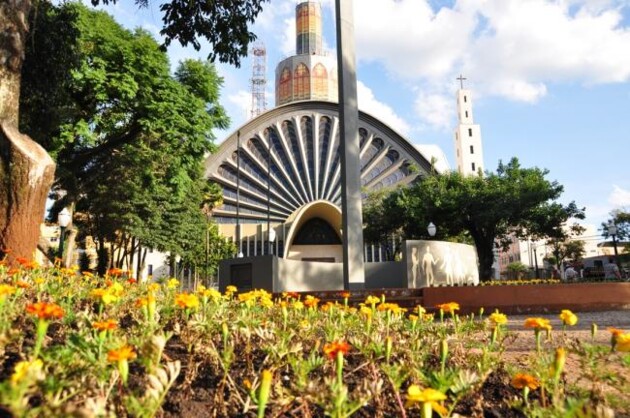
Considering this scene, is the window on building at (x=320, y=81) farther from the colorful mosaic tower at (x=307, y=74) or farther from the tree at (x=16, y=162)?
the tree at (x=16, y=162)

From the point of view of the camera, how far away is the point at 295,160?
64.1 meters

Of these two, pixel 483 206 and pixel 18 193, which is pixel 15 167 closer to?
pixel 18 193

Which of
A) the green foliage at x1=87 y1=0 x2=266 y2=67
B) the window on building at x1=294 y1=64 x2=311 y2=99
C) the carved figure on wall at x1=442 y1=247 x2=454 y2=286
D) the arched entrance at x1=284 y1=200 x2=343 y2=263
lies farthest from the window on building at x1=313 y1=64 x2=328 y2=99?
the green foliage at x1=87 y1=0 x2=266 y2=67

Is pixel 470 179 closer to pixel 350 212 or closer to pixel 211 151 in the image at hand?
pixel 211 151

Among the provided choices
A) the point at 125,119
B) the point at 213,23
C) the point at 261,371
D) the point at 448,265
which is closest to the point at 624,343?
the point at 261,371

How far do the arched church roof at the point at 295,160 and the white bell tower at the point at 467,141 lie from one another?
18.6 metres

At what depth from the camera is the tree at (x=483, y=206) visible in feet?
79.9

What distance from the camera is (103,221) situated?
26.5m

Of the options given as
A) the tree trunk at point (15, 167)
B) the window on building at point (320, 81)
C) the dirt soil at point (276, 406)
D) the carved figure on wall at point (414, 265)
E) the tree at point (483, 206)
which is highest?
the window on building at point (320, 81)

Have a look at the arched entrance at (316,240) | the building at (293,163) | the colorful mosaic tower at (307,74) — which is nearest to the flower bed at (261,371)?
the arched entrance at (316,240)

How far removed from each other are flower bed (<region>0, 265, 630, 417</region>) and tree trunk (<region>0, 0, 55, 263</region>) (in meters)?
2.25

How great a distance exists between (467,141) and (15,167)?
83.1m

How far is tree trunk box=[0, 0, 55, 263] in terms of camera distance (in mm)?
5332

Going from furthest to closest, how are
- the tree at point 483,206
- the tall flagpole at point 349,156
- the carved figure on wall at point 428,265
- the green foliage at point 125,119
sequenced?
1. the tree at point 483,206
2. the green foliage at point 125,119
3. the carved figure on wall at point 428,265
4. the tall flagpole at point 349,156
